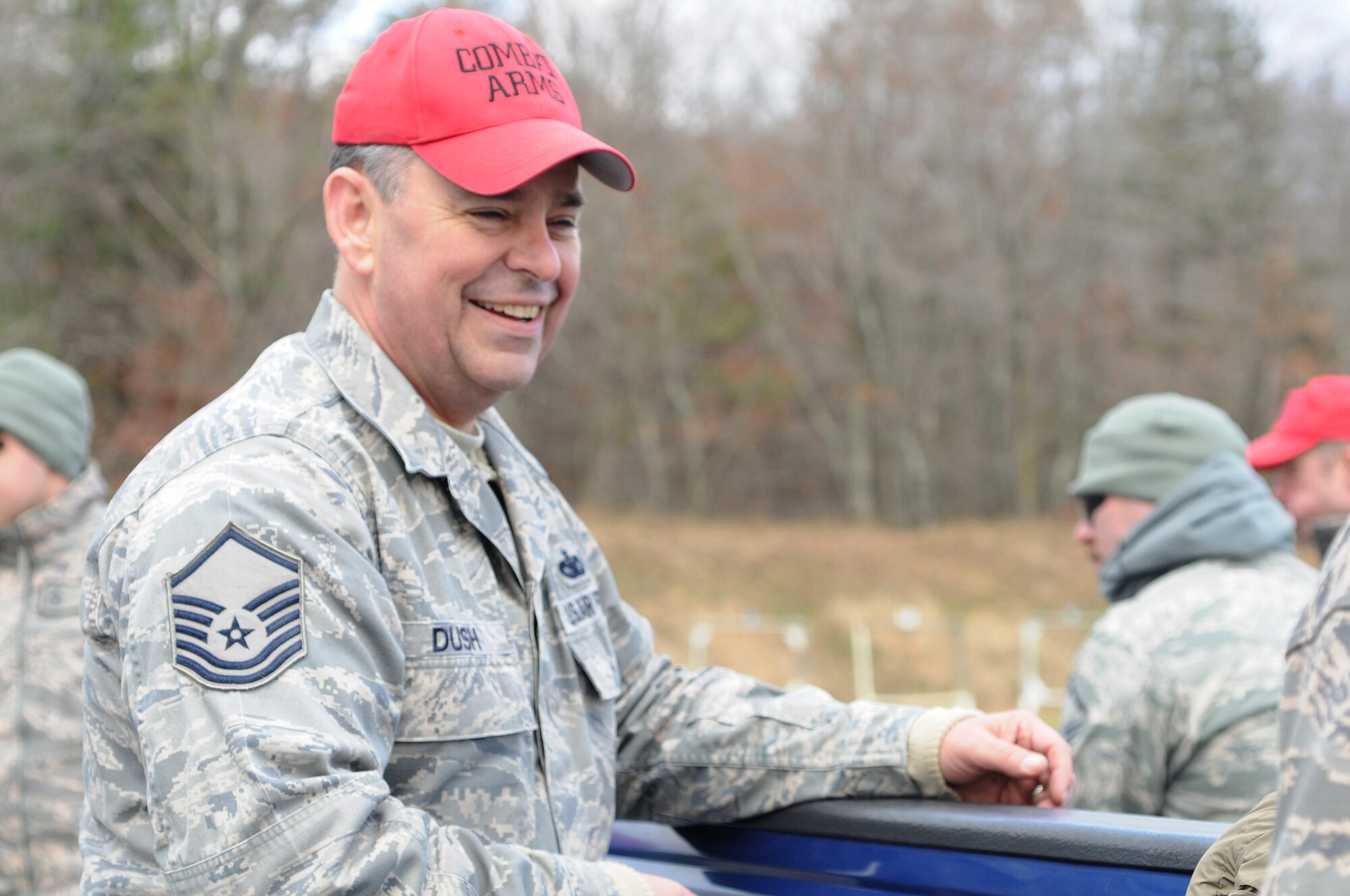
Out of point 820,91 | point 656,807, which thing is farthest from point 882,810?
point 820,91

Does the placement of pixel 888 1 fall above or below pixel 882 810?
above

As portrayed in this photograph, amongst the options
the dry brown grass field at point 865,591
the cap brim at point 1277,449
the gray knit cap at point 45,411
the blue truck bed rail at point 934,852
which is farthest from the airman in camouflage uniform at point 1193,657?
the dry brown grass field at point 865,591

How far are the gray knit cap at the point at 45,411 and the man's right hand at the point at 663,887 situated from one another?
242 centimetres

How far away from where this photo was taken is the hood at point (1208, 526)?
3381 mm

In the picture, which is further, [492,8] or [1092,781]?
[492,8]

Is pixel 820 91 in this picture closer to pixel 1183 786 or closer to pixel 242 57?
pixel 242 57

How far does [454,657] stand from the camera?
71.6 inches

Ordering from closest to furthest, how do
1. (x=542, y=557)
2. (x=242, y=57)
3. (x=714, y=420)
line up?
(x=542, y=557), (x=242, y=57), (x=714, y=420)

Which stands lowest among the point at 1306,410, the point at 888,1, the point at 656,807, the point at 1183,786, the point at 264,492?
the point at 1183,786

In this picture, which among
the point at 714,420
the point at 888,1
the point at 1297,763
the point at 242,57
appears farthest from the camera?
the point at 714,420

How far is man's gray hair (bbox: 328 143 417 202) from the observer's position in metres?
1.98

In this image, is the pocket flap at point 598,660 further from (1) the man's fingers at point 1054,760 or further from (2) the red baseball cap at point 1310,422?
(2) the red baseball cap at point 1310,422

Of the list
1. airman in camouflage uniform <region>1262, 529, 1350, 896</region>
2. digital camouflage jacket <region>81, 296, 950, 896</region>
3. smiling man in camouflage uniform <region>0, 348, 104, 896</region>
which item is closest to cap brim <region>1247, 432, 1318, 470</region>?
digital camouflage jacket <region>81, 296, 950, 896</region>

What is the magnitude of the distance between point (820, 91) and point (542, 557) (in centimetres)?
2872
